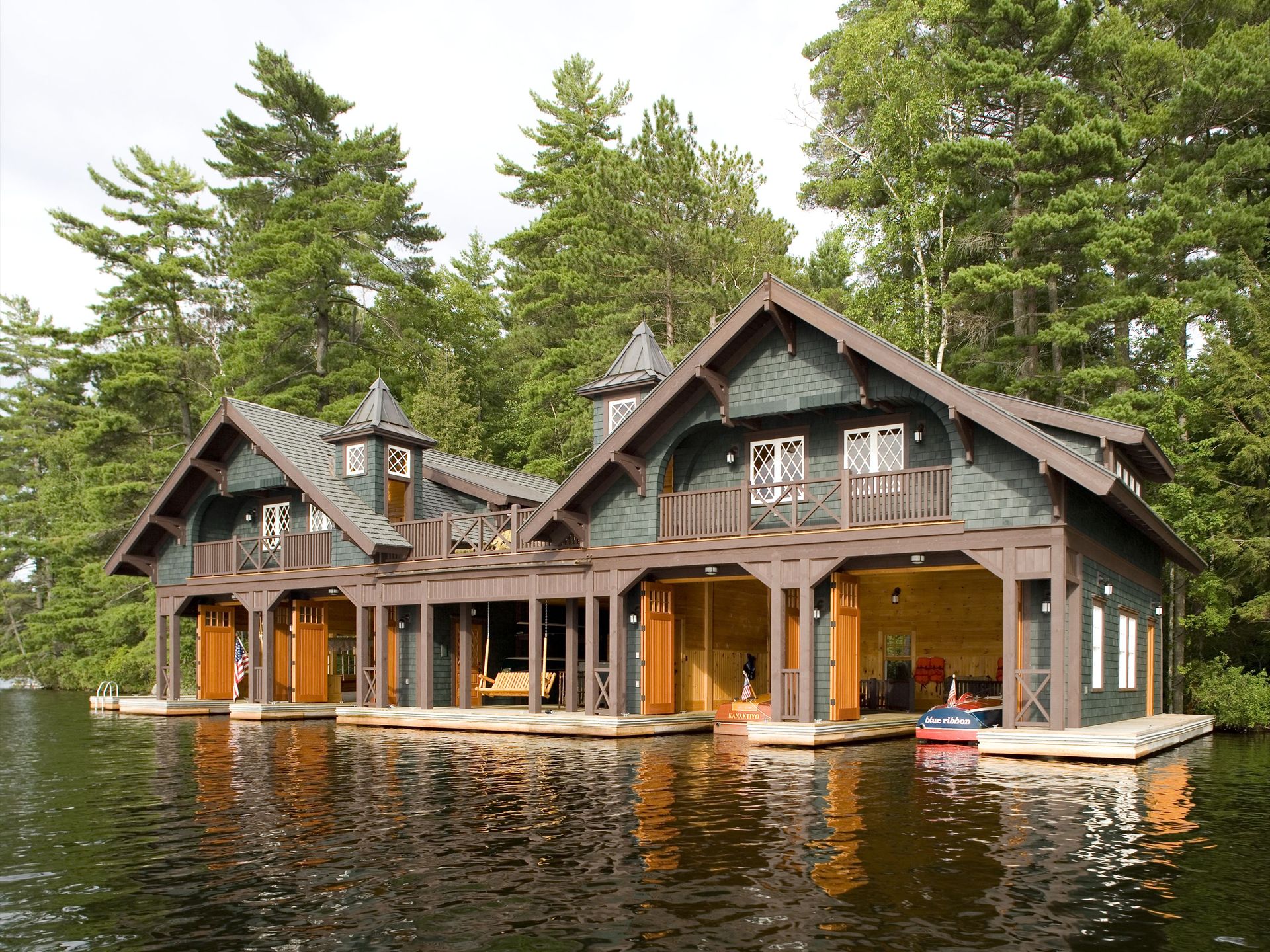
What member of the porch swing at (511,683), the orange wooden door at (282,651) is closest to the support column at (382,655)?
the porch swing at (511,683)

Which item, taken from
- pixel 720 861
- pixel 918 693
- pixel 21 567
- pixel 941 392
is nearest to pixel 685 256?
pixel 918 693

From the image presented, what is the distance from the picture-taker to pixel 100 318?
2164 inches

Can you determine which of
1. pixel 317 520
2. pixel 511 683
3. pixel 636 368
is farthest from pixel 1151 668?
pixel 317 520

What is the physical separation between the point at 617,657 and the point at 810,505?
17.5 ft

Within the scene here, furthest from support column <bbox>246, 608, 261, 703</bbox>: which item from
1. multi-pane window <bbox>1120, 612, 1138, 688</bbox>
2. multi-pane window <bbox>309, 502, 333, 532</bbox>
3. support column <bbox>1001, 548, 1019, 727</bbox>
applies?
multi-pane window <bbox>1120, 612, 1138, 688</bbox>

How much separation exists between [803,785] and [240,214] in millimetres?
51887

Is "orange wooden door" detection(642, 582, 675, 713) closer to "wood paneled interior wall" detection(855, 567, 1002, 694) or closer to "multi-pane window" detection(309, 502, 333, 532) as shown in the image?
"wood paneled interior wall" detection(855, 567, 1002, 694)

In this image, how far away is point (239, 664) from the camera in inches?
1298

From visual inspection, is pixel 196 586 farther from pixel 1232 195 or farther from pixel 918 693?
pixel 1232 195

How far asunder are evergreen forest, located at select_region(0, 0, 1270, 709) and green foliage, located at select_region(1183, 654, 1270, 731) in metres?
0.96

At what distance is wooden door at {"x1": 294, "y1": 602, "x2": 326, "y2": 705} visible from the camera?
3197 centimetres

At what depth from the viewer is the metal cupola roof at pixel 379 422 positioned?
1212 inches

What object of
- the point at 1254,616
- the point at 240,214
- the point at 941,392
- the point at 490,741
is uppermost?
the point at 240,214

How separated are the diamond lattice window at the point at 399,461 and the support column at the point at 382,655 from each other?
436cm
